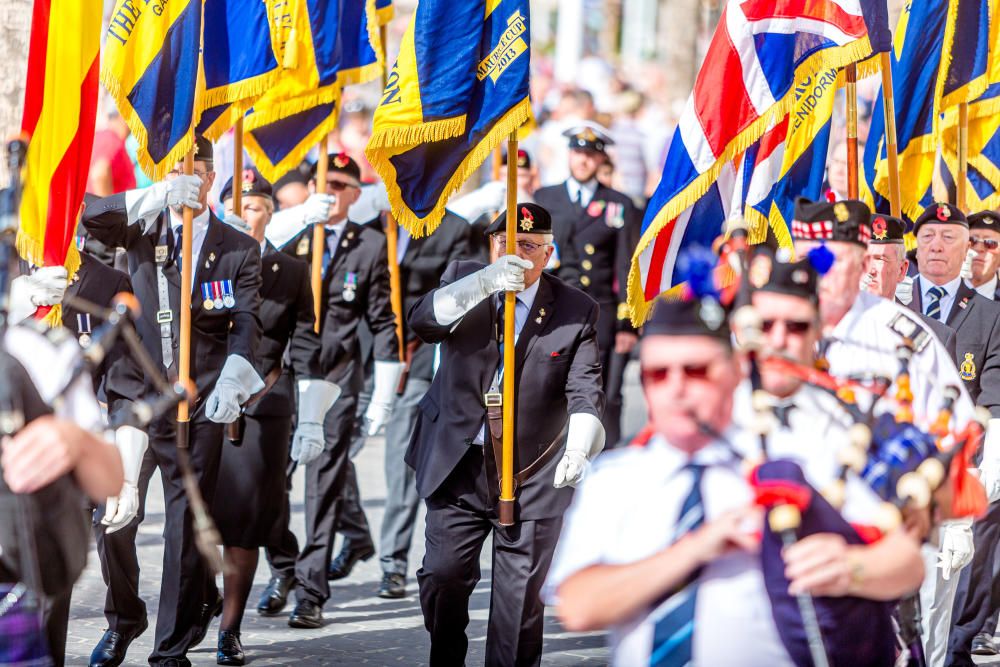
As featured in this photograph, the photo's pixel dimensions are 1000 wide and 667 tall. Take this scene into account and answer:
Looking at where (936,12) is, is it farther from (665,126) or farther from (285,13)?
(665,126)

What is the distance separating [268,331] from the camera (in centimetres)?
834

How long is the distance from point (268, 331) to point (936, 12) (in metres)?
4.04

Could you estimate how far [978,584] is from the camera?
810cm

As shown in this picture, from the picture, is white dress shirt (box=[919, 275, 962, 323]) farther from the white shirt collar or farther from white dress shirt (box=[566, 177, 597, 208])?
white dress shirt (box=[566, 177, 597, 208])

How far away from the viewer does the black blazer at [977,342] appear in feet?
26.0

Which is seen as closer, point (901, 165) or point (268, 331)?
point (268, 331)

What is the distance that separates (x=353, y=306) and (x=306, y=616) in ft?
6.47

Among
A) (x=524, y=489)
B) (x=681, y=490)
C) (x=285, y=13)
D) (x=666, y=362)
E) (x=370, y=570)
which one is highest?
(x=285, y=13)

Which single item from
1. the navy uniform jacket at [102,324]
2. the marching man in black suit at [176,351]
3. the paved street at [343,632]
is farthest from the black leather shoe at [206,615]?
the navy uniform jacket at [102,324]

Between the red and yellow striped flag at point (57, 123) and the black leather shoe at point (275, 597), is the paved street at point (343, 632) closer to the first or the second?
the black leather shoe at point (275, 597)

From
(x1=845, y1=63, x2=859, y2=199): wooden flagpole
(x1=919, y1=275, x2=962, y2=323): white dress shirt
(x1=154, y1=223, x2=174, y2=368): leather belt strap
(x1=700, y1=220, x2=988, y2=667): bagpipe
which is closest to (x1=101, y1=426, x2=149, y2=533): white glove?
(x1=154, y1=223, x2=174, y2=368): leather belt strap

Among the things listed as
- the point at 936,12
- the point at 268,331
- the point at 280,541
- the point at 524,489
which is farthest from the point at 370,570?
the point at 936,12

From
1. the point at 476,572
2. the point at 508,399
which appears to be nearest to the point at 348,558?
the point at 476,572

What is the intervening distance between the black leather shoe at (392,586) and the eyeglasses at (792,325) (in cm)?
528
